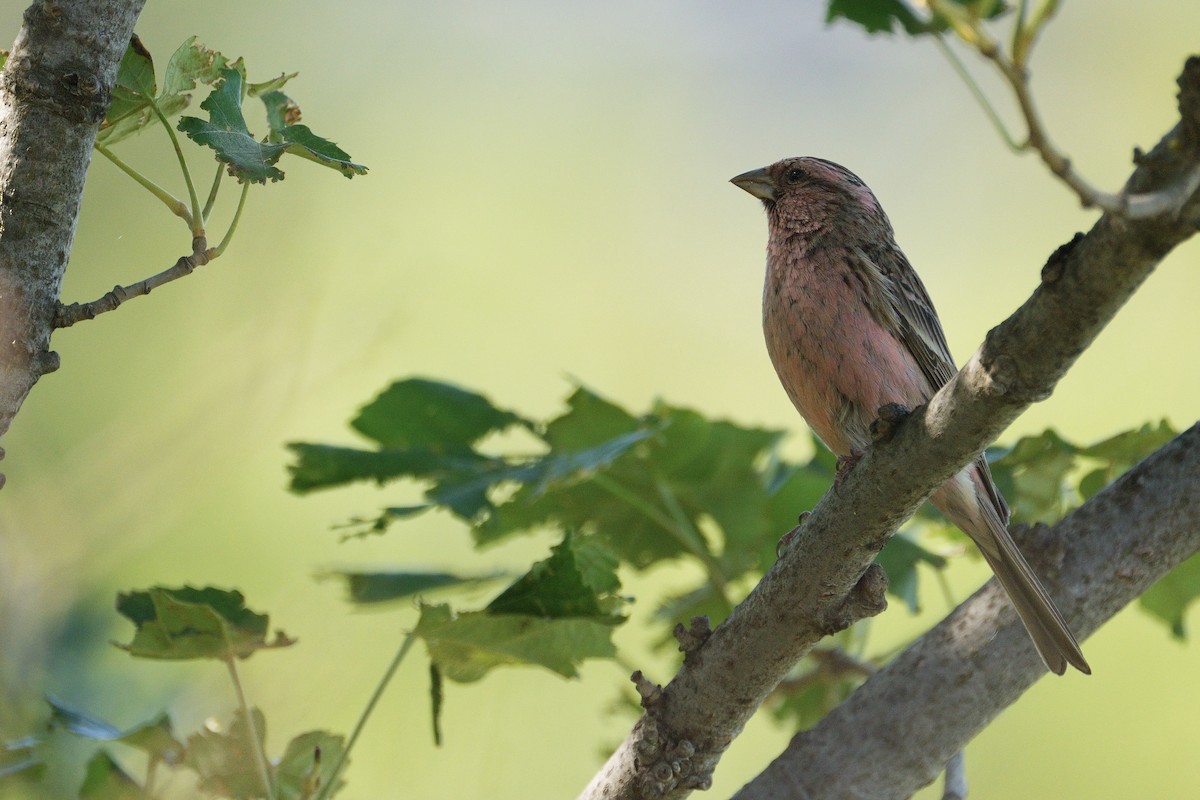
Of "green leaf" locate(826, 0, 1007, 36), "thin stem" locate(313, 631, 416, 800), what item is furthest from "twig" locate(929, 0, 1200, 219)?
"thin stem" locate(313, 631, 416, 800)

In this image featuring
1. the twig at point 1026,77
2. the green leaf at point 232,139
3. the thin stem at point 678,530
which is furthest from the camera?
the thin stem at point 678,530

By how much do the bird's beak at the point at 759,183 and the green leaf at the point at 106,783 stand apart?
2.79 m

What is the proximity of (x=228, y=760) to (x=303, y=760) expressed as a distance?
17cm

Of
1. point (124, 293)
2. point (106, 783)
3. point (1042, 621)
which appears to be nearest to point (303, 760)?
point (106, 783)

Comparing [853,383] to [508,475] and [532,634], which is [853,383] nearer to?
[508,475]

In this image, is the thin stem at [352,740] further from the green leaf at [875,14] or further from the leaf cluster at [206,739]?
the green leaf at [875,14]

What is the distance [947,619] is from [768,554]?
2.88 ft

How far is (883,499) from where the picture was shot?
211 cm

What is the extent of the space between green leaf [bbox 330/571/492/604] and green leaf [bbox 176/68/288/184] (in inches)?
57.6

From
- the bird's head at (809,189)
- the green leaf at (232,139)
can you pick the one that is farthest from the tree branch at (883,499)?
the bird's head at (809,189)

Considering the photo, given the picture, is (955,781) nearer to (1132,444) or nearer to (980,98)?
(1132,444)

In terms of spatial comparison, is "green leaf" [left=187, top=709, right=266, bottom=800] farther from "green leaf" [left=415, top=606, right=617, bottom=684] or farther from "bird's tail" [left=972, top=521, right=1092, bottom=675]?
"bird's tail" [left=972, top=521, right=1092, bottom=675]

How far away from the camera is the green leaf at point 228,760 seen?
2.66m

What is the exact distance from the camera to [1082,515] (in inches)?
113
